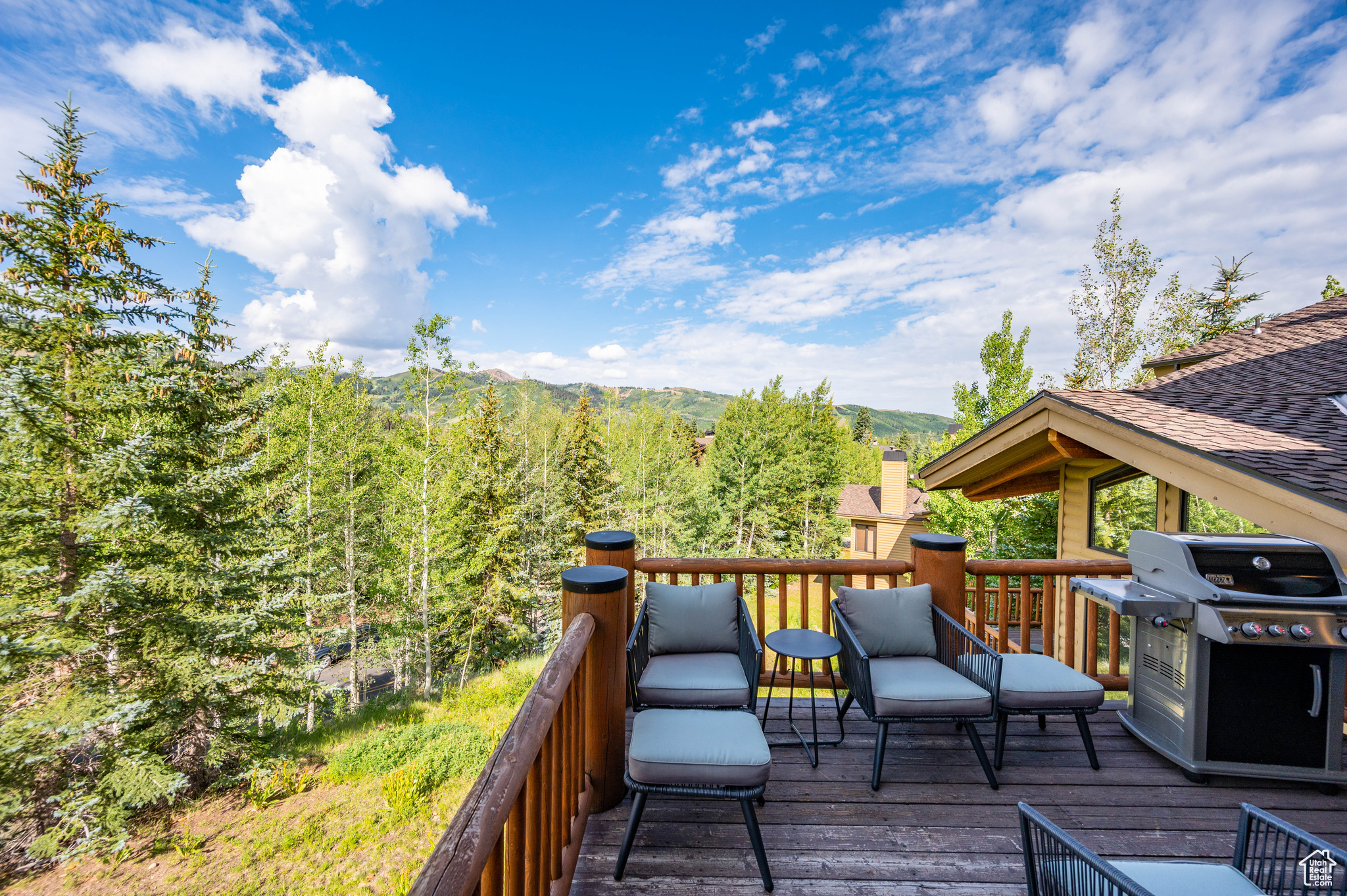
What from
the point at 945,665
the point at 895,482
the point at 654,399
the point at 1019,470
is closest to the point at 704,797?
the point at 945,665

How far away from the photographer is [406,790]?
26.7ft

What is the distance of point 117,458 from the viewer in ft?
24.6

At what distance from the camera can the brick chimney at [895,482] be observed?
63.6 ft

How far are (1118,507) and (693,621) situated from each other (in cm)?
621

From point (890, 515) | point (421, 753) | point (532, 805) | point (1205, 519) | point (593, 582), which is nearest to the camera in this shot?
point (532, 805)

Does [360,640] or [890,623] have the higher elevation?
[890,623]

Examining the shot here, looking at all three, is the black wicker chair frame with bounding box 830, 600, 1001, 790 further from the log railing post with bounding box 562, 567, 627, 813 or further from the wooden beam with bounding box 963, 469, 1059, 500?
the wooden beam with bounding box 963, 469, 1059, 500

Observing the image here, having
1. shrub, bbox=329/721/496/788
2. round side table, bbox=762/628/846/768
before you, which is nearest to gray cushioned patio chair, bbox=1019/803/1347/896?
round side table, bbox=762/628/846/768

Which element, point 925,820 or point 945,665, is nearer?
point 925,820

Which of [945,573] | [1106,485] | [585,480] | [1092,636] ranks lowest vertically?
[1092,636]

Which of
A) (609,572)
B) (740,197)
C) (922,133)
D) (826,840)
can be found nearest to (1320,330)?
(922,133)

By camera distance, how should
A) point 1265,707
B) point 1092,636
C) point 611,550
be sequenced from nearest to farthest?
point 1265,707
point 611,550
point 1092,636

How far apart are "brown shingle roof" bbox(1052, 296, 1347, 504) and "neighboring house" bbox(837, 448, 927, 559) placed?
12569 millimetres

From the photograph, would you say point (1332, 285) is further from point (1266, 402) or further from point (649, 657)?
point (649, 657)
